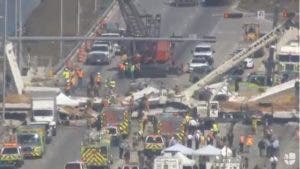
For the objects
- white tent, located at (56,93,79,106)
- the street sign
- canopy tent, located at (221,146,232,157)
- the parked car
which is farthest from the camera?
the street sign

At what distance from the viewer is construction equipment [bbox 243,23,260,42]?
10638 centimetres

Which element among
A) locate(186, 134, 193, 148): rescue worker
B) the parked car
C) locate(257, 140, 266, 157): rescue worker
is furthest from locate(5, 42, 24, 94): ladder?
locate(257, 140, 266, 157): rescue worker

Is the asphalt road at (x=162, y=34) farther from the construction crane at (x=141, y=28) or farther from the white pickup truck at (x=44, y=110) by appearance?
the construction crane at (x=141, y=28)

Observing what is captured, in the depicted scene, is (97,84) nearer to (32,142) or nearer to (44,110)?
(44,110)

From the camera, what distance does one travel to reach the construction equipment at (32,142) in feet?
250

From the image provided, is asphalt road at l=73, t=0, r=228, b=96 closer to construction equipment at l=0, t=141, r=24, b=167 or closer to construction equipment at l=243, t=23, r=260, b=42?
construction equipment at l=243, t=23, r=260, b=42

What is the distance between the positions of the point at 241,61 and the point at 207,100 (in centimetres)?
960

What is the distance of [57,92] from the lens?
89562mm

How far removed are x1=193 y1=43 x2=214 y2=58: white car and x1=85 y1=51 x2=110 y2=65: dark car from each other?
452 centimetres

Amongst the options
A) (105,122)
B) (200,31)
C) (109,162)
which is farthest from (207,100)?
(200,31)

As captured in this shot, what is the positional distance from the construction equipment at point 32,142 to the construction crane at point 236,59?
14.3 m

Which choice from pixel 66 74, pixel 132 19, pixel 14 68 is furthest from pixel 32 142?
pixel 132 19

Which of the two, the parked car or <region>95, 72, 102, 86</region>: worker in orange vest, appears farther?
the parked car

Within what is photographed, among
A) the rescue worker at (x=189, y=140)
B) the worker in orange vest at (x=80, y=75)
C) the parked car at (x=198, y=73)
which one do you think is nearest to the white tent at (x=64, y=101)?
the worker in orange vest at (x=80, y=75)
